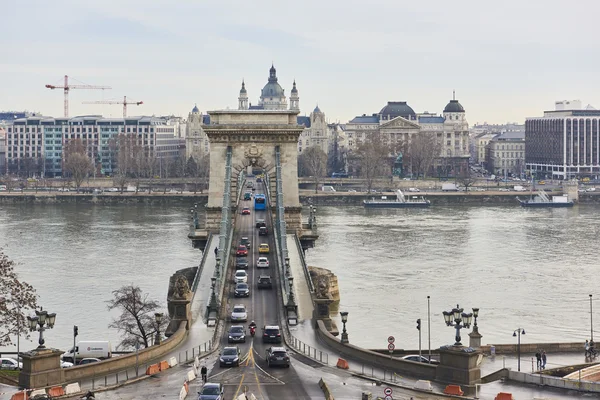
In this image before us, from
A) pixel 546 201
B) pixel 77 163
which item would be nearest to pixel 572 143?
pixel 546 201

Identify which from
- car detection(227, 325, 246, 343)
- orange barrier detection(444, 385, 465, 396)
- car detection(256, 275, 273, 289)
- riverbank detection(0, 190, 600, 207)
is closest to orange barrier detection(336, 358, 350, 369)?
orange barrier detection(444, 385, 465, 396)

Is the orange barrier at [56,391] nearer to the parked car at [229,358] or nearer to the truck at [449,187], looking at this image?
the parked car at [229,358]

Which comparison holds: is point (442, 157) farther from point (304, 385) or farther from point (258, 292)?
point (304, 385)

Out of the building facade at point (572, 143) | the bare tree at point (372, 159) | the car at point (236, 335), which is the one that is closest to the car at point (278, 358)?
the car at point (236, 335)

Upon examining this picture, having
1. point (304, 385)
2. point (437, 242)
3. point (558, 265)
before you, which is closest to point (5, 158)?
point (437, 242)

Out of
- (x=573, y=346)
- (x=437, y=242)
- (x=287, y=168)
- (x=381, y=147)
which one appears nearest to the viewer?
(x=573, y=346)

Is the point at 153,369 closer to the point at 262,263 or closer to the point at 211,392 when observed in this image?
the point at 211,392

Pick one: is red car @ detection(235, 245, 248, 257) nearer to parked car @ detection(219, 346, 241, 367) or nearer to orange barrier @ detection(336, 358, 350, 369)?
parked car @ detection(219, 346, 241, 367)
